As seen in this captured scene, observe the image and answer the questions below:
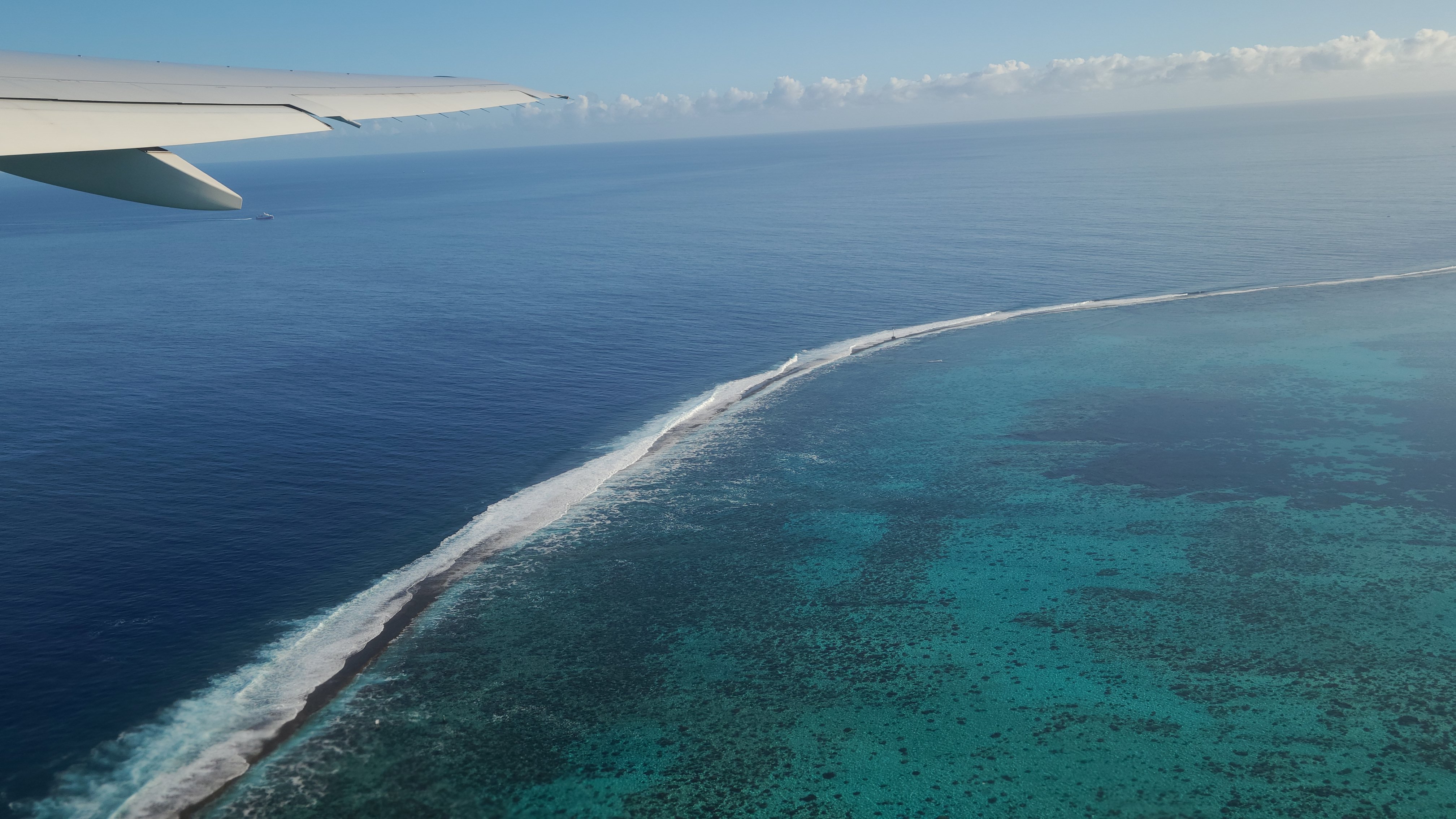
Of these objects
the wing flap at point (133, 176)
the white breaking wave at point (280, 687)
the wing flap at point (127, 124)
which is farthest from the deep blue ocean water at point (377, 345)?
the wing flap at point (127, 124)

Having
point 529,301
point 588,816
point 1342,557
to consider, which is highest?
point 529,301

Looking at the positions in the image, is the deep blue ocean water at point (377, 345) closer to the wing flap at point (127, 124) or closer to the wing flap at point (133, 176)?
the wing flap at point (133, 176)

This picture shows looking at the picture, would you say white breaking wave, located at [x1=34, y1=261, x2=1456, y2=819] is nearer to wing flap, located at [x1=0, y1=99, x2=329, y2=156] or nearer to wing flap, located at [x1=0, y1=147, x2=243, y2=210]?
wing flap, located at [x1=0, y1=147, x2=243, y2=210]

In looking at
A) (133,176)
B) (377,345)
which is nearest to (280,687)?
(133,176)

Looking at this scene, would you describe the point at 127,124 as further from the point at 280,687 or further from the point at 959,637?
the point at 959,637

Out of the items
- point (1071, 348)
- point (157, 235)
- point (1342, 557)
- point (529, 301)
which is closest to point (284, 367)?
point (529, 301)

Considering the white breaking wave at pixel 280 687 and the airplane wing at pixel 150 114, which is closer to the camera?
the airplane wing at pixel 150 114

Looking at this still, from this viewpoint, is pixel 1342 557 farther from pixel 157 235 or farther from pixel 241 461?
pixel 157 235
